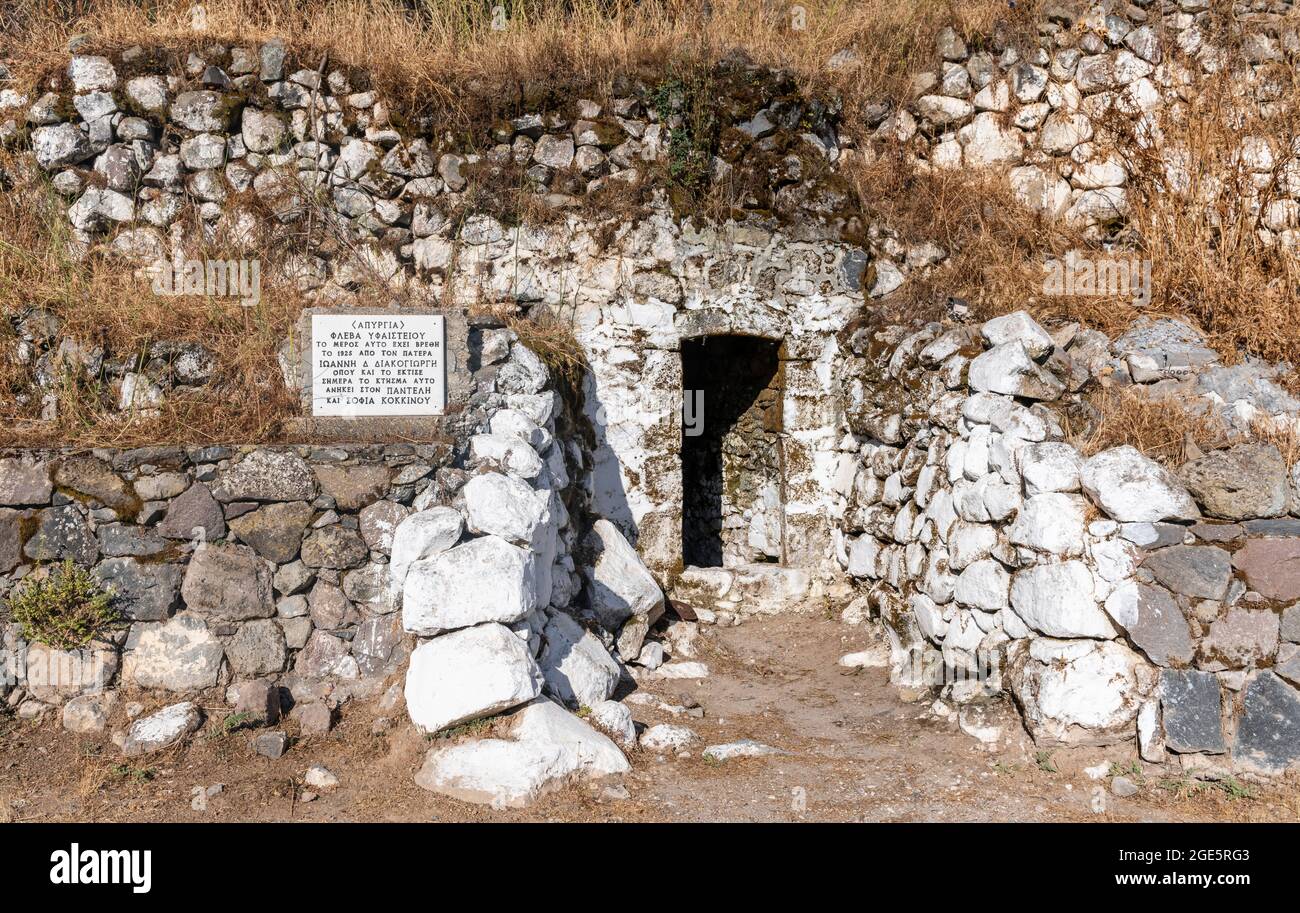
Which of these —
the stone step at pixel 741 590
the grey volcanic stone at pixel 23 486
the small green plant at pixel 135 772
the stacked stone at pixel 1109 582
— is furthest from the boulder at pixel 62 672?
the stacked stone at pixel 1109 582

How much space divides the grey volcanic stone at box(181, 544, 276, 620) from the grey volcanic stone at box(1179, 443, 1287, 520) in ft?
14.9

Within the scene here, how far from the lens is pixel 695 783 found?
15.5 feet

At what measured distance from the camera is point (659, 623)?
22.6 feet

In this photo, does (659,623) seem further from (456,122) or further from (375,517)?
(456,122)

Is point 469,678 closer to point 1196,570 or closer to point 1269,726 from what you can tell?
point 1196,570

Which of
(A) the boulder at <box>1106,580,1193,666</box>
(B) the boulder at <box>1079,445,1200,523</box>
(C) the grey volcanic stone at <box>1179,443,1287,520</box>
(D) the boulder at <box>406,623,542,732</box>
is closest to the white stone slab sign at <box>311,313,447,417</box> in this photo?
(D) the boulder at <box>406,623,542,732</box>

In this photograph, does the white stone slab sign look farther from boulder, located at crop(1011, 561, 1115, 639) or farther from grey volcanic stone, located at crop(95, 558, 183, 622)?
boulder, located at crop(1011, 561, 1115, 639)

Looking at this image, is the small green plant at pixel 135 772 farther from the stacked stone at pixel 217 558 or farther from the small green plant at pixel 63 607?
the small green plant at pixel 63 607

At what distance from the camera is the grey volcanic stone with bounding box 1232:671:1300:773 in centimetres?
454

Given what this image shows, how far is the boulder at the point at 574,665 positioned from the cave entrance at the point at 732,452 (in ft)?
7.20

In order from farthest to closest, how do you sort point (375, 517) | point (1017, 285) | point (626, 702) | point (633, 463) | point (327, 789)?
point (633, 463) < point (1017, 285) < point (626, 702) < point (375, 517) < point (327, 789)

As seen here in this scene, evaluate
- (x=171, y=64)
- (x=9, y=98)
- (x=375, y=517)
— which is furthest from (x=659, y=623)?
(x=9, y=98)

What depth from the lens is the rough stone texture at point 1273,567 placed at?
466 cm

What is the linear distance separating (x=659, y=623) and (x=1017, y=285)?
3.24 metres
